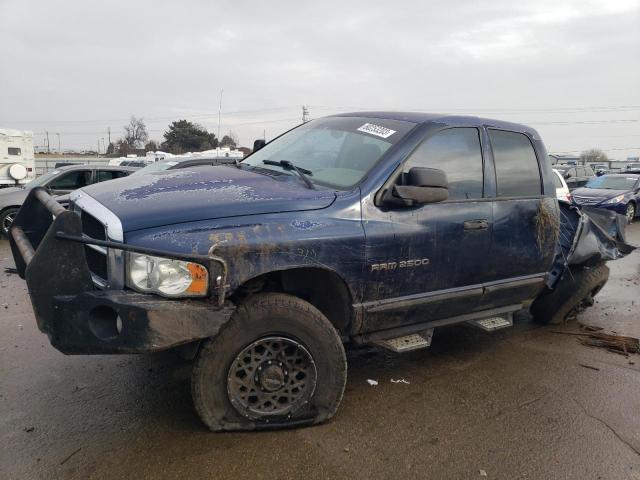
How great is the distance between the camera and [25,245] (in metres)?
3.07

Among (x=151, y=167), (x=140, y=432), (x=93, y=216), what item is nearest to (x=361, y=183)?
(x=93, y=216)

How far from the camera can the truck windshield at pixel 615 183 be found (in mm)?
15461

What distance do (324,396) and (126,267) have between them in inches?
55.9

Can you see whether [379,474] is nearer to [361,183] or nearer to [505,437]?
[505,437]

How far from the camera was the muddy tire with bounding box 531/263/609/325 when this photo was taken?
16.5ft

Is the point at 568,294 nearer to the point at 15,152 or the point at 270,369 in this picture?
the point at 270,369

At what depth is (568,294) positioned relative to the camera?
5.04m

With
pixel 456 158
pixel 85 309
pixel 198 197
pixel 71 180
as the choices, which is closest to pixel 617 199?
pixel 456 158

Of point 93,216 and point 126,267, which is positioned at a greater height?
point 93,216

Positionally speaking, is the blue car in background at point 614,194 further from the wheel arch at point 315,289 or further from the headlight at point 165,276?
the headlight at point 165,276

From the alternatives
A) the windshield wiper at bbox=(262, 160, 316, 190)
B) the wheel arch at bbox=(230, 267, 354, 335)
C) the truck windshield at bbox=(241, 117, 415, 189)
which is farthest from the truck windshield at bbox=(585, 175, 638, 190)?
the wheel arch at bbox=(230, 267, 354, 335)

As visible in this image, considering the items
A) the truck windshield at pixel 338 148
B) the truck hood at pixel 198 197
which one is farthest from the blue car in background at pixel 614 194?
the truck hood at pixel 198 197

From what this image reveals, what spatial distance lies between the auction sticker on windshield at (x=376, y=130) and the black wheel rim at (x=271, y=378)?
165 cm

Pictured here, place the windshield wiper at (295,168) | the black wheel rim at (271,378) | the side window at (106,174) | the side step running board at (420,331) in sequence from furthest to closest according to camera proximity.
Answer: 1. the side window at (106,174)
2. the side step running board at (420,331)
3. the windshield wiper at (295,168)
4. the black wheel rim at (271,378)
